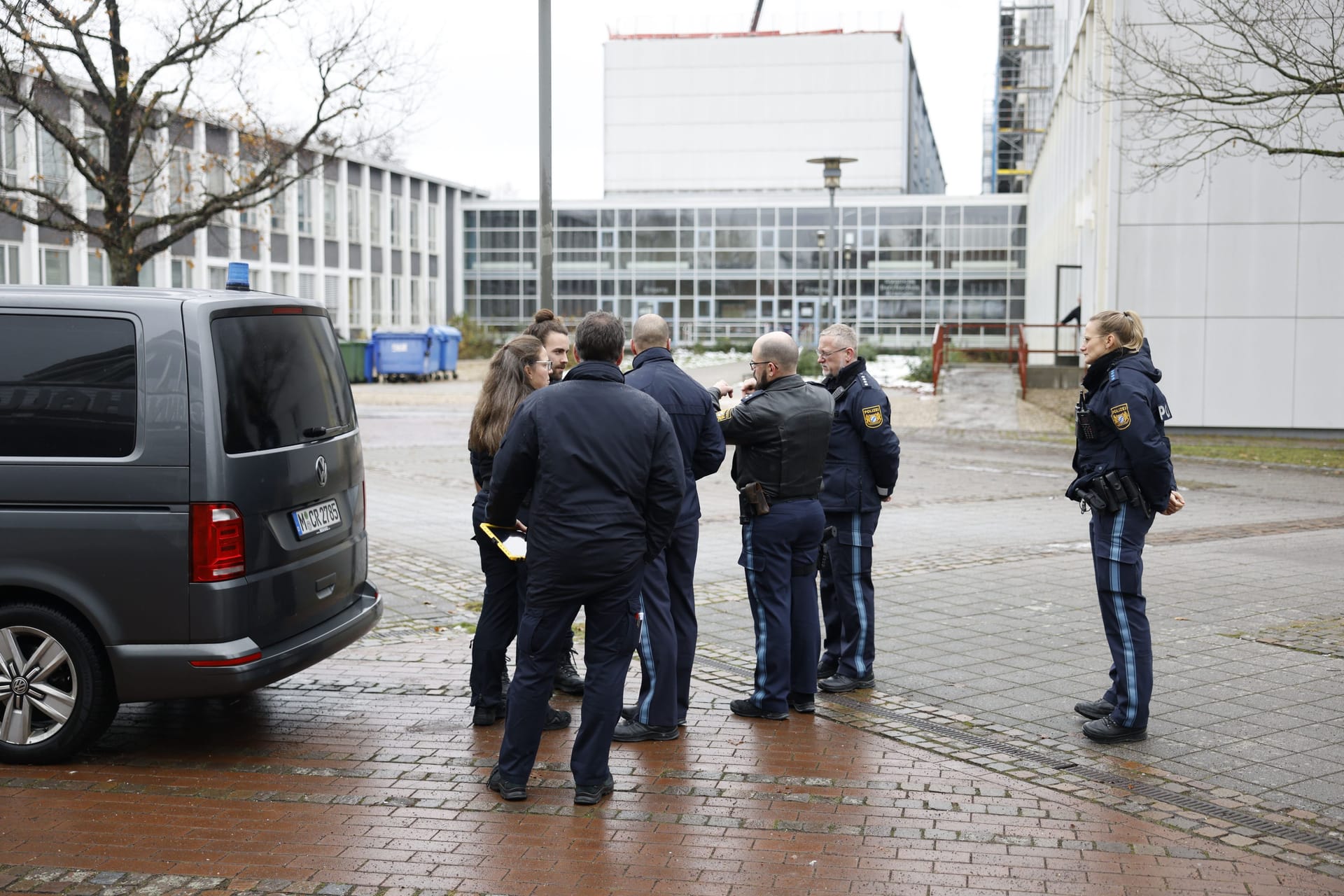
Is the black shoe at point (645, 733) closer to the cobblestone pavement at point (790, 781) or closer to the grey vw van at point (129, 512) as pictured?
the cobblestone pavement at point (790, 781)

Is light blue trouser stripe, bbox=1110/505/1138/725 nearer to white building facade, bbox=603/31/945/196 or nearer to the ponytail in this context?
the ponytail

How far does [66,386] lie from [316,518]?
1.12m

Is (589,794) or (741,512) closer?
(589,794)

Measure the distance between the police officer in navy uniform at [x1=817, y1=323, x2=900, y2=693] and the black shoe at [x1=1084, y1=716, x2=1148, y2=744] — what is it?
126 centimetres

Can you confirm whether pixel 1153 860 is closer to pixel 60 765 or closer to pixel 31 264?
pixel 60 765

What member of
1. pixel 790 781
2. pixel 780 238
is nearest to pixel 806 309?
pixel 780 238

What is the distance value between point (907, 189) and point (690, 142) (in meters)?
11.9

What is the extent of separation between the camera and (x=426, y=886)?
4152 millimetres

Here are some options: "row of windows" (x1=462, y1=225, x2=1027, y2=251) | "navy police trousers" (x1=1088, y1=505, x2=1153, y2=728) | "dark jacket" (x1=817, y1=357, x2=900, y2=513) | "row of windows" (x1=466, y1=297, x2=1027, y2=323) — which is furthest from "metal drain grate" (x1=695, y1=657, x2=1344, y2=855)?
"row of windows" (x1=466, y1=297, x2=1027, y2=323)

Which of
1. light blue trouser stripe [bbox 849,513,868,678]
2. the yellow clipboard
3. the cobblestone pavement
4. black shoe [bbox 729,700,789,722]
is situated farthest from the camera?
light blue trouser stripe [bbox 849,513,868,678]

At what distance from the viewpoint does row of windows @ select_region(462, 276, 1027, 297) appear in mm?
56469

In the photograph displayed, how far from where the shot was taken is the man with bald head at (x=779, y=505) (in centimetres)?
597

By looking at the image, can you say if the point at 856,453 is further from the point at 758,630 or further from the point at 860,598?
the point at 758,630

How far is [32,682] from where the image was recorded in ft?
17.2
